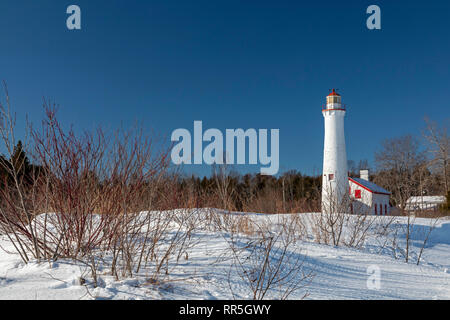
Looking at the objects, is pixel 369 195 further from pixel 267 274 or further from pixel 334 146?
pixel 267 274

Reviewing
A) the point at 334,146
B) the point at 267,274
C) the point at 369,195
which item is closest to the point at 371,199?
the point at 369,195

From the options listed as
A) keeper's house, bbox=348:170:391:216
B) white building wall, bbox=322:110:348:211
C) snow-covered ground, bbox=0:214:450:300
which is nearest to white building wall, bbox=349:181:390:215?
keeper's house, bbox=348:170:391:216

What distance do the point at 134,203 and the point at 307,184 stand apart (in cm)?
2618

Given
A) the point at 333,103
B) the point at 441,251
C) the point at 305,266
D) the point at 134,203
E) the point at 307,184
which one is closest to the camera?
the point at 134,203

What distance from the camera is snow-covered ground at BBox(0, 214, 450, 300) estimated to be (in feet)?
11.3

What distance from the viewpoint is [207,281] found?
150 inches

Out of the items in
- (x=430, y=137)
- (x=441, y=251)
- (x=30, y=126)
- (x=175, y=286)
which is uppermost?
(x=430, y=137)

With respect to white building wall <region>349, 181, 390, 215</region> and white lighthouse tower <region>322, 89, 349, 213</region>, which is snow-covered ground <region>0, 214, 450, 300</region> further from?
white building wall <region>349, 181, 390, 215</region>

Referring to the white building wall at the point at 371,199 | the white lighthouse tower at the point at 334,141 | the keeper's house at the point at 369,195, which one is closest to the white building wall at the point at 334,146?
the white lighthouse tower at the point at 334,141

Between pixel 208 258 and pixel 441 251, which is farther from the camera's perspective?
pixel 441 251

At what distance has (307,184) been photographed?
29.2m
